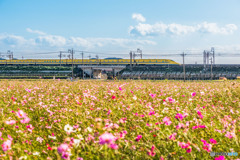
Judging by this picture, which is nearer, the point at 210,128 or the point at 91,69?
the point at 210,128

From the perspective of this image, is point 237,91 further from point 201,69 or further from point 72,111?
point 201,69

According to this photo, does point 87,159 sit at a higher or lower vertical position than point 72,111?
lower

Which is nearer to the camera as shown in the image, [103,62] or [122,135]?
[122,135]

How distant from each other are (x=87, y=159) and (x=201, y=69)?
48.2 m

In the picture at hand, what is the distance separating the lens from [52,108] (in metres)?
5.21

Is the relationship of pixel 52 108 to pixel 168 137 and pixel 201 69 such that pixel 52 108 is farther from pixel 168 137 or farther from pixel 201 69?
pixel 201 69

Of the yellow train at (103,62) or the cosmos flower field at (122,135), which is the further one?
the yellow train at (103,62)

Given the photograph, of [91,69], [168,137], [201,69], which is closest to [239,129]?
[168,137]

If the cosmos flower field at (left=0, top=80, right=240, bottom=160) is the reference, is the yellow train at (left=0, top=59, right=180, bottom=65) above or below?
above

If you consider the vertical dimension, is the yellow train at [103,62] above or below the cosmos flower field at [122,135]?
above

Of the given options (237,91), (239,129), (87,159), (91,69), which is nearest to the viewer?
(87,159)

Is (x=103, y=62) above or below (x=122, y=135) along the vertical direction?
above

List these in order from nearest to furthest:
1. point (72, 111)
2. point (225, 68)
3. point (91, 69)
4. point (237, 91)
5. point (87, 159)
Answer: point (87, 159)
point (72, 111)
point (237, 91)
point (225, 68)
point (91, 69)

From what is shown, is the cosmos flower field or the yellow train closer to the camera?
the cosmos flower field
